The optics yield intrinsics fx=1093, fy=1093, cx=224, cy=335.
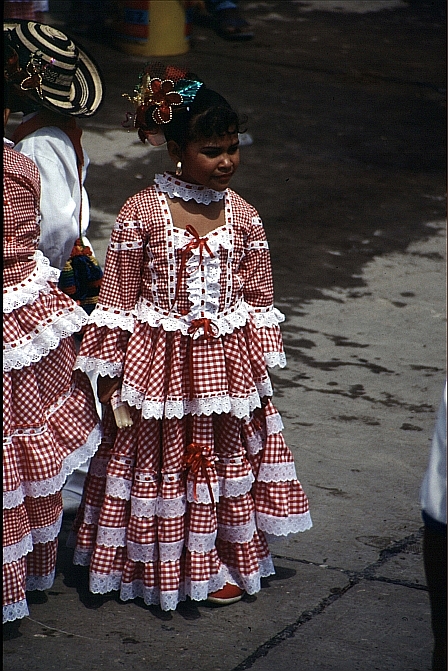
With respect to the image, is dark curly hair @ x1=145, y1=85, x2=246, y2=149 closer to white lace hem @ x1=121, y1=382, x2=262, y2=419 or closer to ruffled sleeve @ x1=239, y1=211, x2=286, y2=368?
ruffled sleeve @ x1=239, y1=211, x2=286, y2=368

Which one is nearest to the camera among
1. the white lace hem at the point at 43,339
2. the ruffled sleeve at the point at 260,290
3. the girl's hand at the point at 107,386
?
the white lace hem at the point at 43,339

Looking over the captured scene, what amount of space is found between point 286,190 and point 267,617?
18.6 feet

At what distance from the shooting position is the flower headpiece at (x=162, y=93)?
3.49 m

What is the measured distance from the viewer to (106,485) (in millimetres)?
3641

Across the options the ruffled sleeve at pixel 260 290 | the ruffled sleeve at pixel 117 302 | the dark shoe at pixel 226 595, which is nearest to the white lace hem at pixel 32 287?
the ruffled sleeve at pixel 117 302

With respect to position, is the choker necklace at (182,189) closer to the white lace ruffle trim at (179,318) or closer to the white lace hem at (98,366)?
the white lace ruffle trim at (179,318)

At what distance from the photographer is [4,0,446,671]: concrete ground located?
3.51 m

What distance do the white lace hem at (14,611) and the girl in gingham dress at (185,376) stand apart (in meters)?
0.32

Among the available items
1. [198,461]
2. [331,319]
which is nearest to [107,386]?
[198,461]

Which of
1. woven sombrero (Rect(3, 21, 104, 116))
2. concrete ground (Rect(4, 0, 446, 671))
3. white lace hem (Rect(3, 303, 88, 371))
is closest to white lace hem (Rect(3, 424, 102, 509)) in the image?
white lace hem (Rect(3, 303, 88, 371))

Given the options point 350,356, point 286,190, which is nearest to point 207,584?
point 350,356

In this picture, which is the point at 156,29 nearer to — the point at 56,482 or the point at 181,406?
the point at 181,406

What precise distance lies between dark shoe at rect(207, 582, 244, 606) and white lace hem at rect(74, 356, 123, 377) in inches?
Result: 32.5

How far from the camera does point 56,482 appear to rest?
3486 mm
